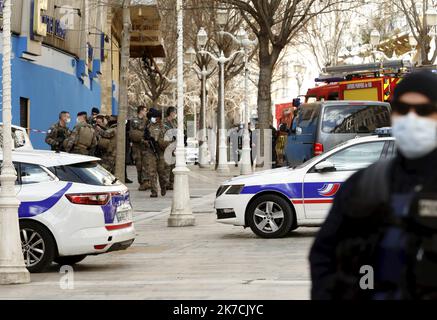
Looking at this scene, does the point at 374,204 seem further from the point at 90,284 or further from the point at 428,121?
the point at 90,284

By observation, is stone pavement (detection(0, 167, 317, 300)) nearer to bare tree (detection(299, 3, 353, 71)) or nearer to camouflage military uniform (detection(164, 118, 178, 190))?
camouflage military uniform (detection(164, 118, 178, 190))

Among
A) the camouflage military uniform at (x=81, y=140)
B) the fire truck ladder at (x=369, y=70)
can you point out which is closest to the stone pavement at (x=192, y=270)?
the camouflage military uniform at (x=81, y=140)

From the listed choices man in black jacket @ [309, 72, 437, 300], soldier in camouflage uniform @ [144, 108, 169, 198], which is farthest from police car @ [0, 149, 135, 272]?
soldier in camouflage uniform @ [144, 108, 169, 198]

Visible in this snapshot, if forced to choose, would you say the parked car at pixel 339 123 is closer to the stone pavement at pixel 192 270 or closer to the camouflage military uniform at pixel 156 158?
the camouflage military uniform at pixel 156 158

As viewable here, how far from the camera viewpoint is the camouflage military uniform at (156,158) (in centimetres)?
2580

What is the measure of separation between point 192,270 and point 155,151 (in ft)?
44.4

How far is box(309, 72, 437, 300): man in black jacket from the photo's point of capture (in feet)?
13.0

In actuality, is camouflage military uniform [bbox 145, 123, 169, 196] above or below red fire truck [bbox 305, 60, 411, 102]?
below

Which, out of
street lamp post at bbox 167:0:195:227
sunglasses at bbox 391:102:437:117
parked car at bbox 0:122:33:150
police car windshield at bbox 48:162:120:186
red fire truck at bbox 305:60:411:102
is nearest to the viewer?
sunglasses at bbox 391:102:437:117

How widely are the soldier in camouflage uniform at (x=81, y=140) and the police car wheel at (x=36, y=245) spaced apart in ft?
36.7

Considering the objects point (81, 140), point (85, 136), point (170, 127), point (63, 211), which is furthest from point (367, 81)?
point (63, 211)

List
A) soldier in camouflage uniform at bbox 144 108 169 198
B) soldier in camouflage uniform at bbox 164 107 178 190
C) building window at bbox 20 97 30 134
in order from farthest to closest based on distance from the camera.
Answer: building window at bbox 20 97 30 134 → soldier in camouflage uniform at bbox 164 107 178 190 → soldier in camouflage uniform at bbox 144 108 169 198
